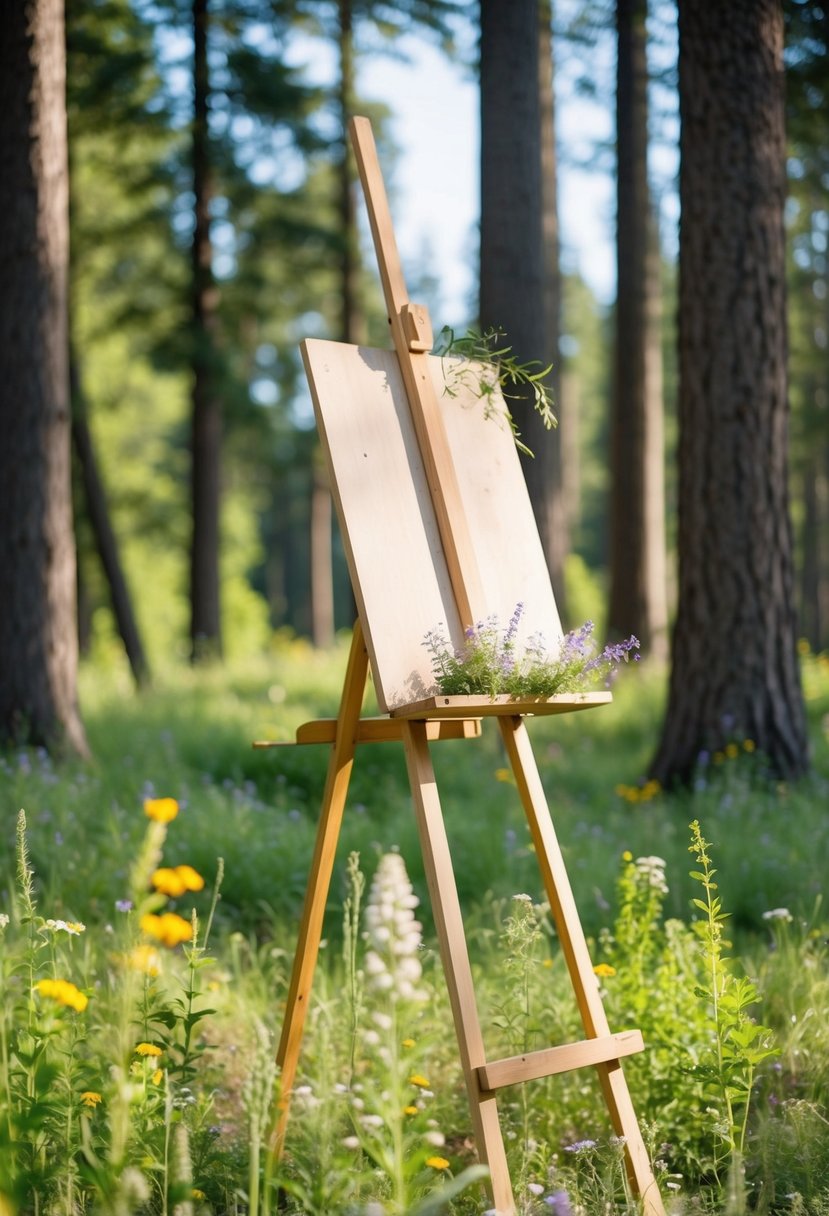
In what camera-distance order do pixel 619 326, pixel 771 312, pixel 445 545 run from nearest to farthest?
pixel 445 545, pixel 771 312, pixel 619 326

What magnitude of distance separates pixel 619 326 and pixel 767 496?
17.0 ft

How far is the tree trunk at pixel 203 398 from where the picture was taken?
1136cm

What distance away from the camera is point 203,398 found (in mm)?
11766

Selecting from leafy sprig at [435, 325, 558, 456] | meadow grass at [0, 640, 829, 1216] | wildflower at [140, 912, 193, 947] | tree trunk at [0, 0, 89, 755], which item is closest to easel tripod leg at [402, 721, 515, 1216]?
meadow grass at [0, 640, 829, 1216]

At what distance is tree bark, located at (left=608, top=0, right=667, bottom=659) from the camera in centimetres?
1034

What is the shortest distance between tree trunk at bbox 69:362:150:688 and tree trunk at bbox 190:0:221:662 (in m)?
0.67

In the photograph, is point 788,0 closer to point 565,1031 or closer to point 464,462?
point 464,462

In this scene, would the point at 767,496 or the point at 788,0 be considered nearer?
the point at 767,496

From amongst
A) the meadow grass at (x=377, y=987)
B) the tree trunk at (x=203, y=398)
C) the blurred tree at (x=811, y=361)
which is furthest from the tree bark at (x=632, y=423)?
the tree trunk at (x=203, y=398)

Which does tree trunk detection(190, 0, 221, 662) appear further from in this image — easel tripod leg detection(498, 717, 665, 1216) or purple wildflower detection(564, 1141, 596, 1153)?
purple wildflower detection(564, 1141, 596, 1153)

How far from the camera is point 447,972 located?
2.66 m

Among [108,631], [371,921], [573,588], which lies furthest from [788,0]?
[108,631]

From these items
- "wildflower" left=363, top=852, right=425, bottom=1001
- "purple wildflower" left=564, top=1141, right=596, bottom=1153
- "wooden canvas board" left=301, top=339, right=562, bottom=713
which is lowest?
"purple wildflower" left=564, top=1141, right=596, bottom=1153

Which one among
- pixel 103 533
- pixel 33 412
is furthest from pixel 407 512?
pixel 103 533
